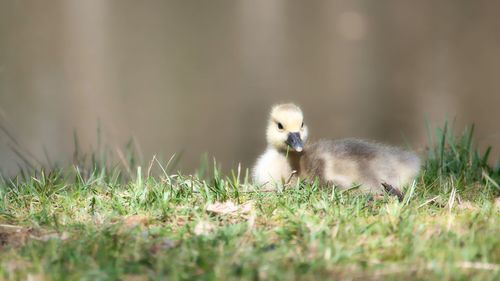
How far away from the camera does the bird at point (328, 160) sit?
519 cm

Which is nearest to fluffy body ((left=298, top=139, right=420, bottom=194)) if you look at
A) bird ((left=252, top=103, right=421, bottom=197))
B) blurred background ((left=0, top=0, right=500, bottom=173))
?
bird ((left=252, top=103, right=421, bottom=197))

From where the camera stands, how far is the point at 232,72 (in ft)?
68.0

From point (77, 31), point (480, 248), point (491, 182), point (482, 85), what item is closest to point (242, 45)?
point (77, 31)

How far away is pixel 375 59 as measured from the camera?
21.5 meters

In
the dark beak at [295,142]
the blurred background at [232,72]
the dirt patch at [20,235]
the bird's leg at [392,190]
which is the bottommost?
the blurred background at [232,72]

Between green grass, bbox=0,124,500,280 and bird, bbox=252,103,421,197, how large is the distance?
19.6 inches

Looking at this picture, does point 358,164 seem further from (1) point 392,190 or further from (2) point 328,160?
(1) point 392,190

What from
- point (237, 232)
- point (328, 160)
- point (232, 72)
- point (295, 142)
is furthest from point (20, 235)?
point (232, 72)

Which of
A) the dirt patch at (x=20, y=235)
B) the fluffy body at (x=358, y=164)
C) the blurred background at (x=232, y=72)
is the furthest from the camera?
the blurred background at (x=232, y=72)

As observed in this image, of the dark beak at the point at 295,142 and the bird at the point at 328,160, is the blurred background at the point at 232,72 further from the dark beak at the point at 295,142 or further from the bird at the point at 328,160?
the dark beak at the point at 295,142

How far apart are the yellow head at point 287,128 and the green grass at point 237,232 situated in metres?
0.83

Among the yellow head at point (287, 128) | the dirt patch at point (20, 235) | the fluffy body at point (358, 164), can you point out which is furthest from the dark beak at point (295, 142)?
the dirt patch at point (20, 235)

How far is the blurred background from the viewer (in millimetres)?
14945

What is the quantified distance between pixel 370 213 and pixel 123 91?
49.8 ft
